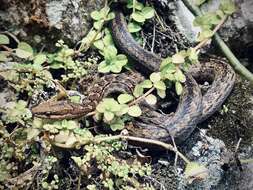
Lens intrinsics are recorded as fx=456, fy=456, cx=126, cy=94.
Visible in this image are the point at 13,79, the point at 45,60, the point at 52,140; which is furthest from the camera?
the point at 45,60

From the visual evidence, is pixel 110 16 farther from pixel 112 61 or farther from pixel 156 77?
pixel 156 77

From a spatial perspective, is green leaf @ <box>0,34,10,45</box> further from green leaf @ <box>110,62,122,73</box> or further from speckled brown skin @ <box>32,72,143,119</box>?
green leaf @ <box>110,62,122,73</box>

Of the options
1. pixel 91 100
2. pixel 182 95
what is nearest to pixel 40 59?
pixel 91 100

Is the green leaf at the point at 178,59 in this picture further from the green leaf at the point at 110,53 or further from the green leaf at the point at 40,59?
the green leaf at the point at 40,59

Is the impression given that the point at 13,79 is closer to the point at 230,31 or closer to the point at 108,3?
the point at 108,3

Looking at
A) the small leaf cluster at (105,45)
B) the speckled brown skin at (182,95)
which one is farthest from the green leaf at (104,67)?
the speckled brown skin at (182,95)

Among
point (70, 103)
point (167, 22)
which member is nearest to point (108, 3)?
point (167, 22)
